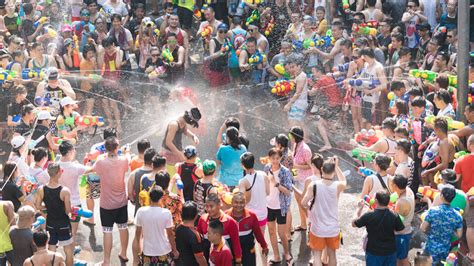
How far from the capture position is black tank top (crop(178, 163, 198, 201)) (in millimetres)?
10508

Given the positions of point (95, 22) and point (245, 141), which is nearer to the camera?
point (245, 141)

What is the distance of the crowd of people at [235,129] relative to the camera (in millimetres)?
9414

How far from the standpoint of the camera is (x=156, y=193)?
9273 millimetres

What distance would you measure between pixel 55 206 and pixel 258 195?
241cm

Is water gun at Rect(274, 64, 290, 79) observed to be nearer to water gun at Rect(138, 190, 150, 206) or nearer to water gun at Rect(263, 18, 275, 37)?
water gun at Rect(263, 18, 275, 37)

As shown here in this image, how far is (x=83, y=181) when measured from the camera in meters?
11.3

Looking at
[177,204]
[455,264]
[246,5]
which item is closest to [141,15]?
[246,5]

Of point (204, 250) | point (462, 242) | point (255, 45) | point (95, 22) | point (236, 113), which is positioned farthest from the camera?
point (95, 22)

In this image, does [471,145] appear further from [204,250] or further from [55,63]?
[55,63]

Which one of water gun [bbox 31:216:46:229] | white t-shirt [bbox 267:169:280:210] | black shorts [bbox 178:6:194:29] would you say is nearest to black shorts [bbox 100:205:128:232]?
water gun [bbox 31:216:46:229]

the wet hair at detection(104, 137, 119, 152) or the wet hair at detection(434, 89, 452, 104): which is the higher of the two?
the wet hair at detection(104, 137, 119, 152)

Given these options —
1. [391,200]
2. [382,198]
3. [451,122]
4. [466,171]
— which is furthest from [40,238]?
[451,122]

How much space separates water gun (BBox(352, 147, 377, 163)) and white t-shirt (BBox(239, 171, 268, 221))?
1929 mm

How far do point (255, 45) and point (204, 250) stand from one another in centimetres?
837
